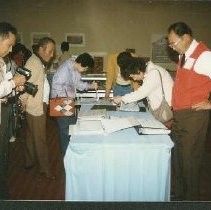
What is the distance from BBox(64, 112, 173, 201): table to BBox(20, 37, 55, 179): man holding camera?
42.2 inches

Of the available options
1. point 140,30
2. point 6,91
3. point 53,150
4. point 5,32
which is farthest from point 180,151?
point 140,30

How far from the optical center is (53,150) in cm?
448

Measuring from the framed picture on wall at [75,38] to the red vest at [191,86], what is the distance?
4421mm

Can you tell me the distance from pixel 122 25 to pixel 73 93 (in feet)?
12.0

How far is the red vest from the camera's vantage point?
2.61m

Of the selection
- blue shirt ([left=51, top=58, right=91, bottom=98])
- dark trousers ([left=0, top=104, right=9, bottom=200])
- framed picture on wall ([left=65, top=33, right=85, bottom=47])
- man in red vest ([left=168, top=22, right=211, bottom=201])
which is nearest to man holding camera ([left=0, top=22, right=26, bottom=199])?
dark trousers ([left=0, top=104, right=9, bottom=200])

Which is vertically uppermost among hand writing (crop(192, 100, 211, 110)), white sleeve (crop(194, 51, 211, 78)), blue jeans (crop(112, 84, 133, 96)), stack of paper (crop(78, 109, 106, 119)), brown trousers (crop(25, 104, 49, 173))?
white sleeve (crop(194, 51, 211, 78))

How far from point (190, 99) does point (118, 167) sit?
814mm

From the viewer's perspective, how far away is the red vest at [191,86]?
2.61 meters

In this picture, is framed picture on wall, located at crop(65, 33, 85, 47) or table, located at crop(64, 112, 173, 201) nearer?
table, located at crop(64, 112, 173, 201)

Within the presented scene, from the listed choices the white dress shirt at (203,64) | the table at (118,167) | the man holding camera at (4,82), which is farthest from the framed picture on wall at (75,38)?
the table at (118,167)

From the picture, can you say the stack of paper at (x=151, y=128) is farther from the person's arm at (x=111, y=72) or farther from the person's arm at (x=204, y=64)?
the person's arm at (x=111, y=72)

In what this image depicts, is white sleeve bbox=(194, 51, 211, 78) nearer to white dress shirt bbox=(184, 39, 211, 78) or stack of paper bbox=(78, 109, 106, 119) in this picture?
white dress shirt bbox=(184, 39, 211, 78)

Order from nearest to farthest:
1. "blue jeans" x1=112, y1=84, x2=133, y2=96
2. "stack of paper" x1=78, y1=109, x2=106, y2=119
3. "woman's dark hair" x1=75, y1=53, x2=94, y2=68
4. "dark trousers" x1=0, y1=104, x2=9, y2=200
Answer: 1. "dark trousers" x1=0, y1=104, x2=9, y2=200
2. "stack of paper" x1=78, y1=109, x2=106, y2=119
3. "woman's dark hair" x1=75, y1=53, x2=94, y2=68
4. "blue jeans" x1=112, y1=84, x2=133, y2=96
